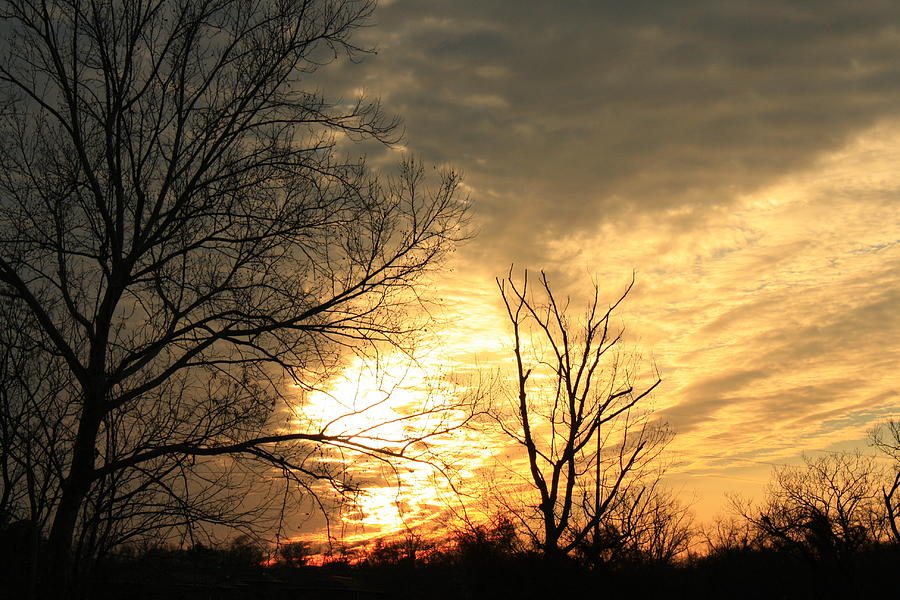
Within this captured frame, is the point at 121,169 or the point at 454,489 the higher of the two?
the point at 121,169

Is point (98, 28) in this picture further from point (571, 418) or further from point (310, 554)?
point (571, 418)

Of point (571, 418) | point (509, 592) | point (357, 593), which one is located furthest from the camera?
point (357, 593)

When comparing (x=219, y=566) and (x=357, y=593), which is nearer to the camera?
(x=219, y=566)

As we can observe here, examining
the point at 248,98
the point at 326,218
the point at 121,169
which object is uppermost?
the point at 248,98

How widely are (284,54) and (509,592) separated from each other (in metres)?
25.7

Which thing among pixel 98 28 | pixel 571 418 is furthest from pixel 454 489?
pixel 571 418

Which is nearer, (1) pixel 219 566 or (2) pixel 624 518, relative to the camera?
(1) pixel 219 566

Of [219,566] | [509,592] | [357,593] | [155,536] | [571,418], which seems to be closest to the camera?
[155,536]

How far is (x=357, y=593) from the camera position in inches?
2109

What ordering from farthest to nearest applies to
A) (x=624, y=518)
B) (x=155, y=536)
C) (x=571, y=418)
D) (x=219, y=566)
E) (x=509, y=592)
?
(x=509, y=592) < (x=624, y=518) < (x=571, y=418) < (x=219, y=566) < (x=155, y=536)

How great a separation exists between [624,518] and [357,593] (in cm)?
3425

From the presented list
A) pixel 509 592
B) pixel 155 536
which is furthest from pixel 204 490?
pixel 509 592

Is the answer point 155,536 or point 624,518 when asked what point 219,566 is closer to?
point 155,536

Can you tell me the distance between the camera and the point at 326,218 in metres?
8.61
